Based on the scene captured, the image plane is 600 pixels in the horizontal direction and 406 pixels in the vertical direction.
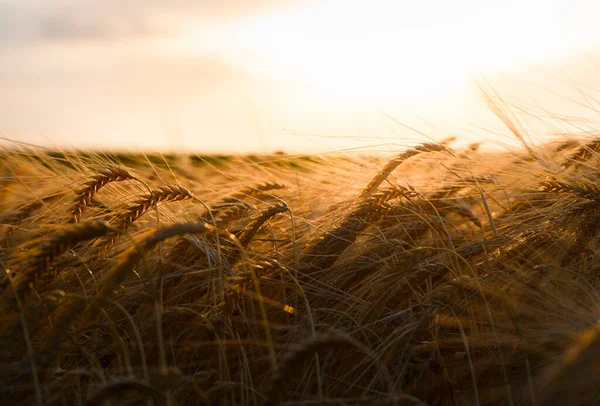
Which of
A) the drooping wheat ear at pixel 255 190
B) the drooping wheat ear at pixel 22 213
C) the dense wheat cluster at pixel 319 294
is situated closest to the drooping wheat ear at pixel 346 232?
the dense wheat cluster at pixel 319 294

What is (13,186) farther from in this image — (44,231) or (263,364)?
(263,364)

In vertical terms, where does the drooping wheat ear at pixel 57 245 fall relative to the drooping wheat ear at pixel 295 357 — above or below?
above

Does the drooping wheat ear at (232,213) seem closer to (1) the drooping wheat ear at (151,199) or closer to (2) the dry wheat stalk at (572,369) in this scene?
(1) the drooping wheat ear at (151,199)

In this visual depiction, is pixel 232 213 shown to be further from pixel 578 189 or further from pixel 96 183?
pixel 578 189

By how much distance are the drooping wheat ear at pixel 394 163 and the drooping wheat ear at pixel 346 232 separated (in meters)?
0.10

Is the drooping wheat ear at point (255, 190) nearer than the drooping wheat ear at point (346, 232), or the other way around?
the drooping wheat ear at point (346, 232)

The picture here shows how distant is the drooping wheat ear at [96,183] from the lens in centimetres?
182

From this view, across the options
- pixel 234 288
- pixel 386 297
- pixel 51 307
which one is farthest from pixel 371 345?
pixel 51 307

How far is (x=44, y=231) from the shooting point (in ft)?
6.77

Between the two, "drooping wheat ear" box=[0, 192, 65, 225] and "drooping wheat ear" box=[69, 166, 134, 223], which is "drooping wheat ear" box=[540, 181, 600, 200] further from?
"drooping wheat ear" box=[0, 192, 65, 225]

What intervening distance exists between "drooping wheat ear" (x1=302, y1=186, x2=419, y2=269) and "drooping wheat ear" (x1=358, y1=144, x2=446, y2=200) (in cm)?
10

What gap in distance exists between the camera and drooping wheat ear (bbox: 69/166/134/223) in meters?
1.82

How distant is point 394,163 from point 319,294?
0.57 metres

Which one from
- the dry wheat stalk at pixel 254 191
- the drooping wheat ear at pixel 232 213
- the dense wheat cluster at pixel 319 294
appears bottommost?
the dense wheat cluster at pixel 319 294
